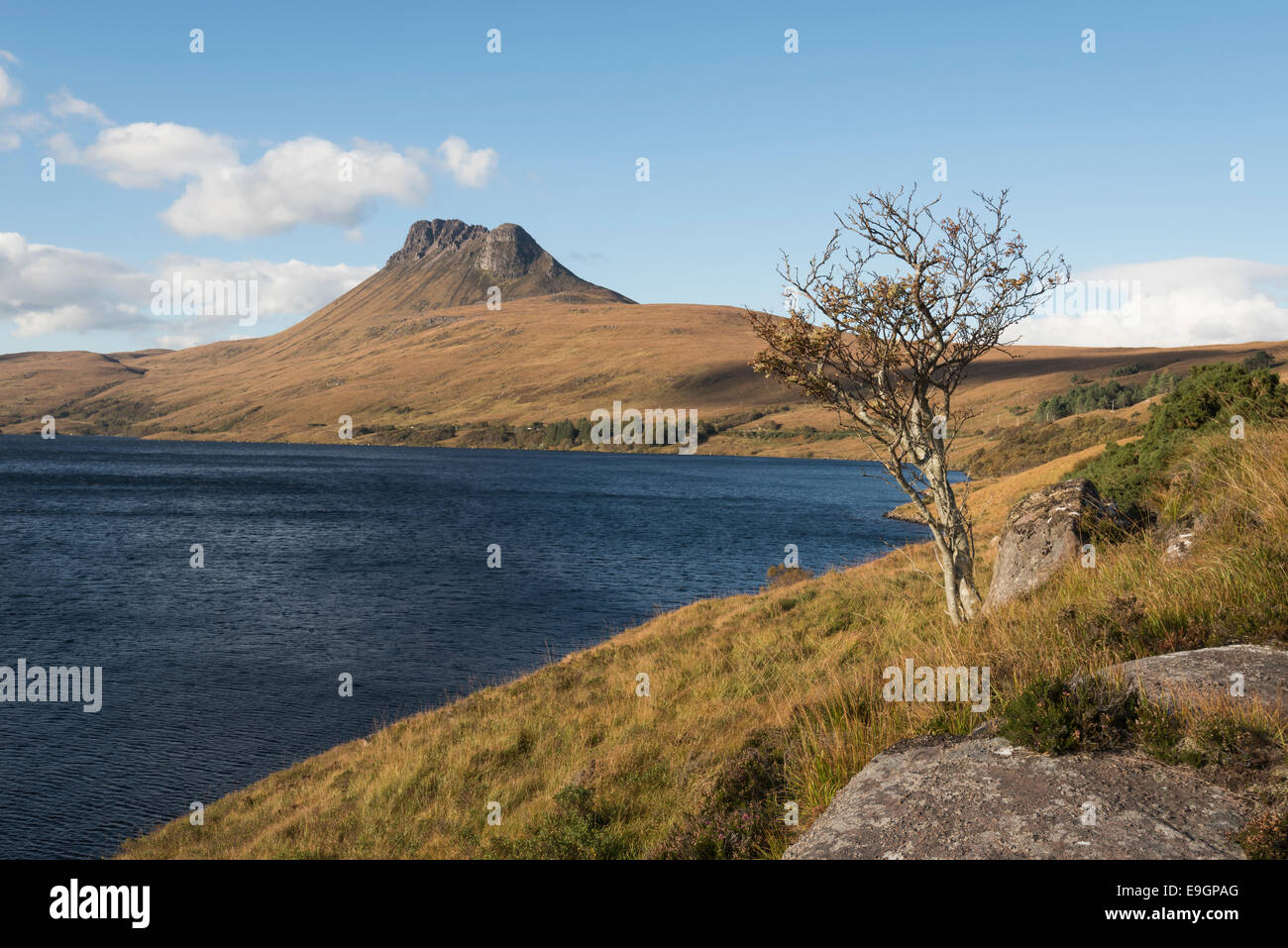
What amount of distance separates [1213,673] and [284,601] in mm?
37485

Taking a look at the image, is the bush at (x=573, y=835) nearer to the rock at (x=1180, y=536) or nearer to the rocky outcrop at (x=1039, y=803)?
the rocky outcrop at (x=1039, y=803)

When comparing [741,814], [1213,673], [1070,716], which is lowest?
[741,814]

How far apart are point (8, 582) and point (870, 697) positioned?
45.3m

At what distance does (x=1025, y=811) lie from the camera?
493 centimetres

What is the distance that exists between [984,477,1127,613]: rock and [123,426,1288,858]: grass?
35.8 inches

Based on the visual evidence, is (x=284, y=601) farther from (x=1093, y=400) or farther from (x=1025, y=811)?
(x=1093, y=400)

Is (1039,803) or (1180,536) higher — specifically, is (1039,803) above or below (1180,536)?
below

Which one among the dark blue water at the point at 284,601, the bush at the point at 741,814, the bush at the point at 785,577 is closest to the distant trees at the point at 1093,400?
the dark blue water at the point at 284,601

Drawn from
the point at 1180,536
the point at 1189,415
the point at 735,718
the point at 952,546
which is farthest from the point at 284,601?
the point at 1180,536

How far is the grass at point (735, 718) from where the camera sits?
7.46 meters
